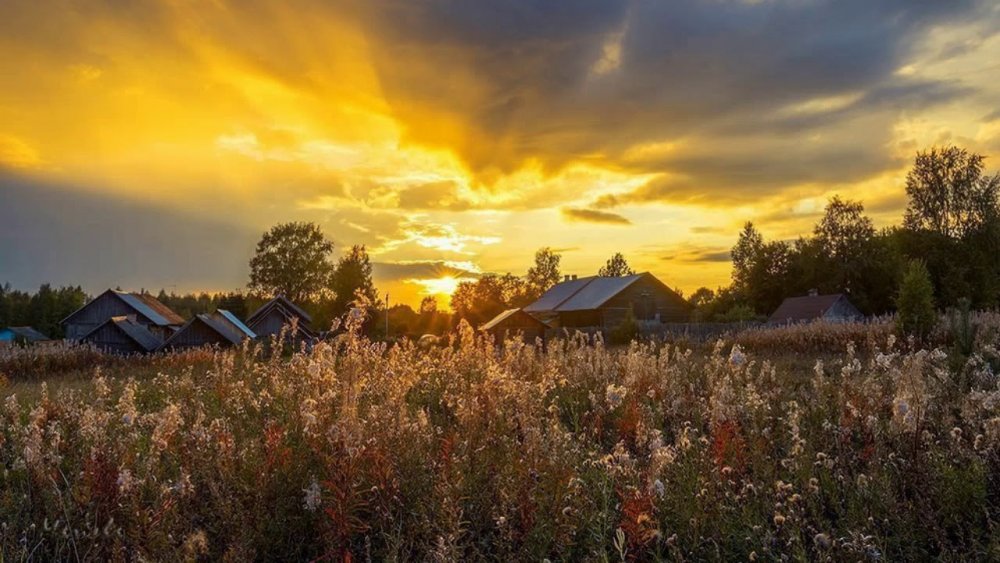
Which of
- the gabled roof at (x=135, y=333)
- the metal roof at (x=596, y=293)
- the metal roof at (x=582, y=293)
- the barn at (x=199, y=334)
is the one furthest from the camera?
the metal roof at (x=582, y=293)

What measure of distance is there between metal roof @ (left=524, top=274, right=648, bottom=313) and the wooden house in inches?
1270

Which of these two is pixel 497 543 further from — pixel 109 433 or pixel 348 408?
pixel 109 433

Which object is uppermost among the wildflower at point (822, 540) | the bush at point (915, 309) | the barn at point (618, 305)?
the barn at point (618, 305)

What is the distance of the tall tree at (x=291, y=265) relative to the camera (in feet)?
281

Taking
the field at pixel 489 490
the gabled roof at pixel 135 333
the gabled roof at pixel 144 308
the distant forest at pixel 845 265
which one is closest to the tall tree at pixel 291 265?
the distant forest at pixel 845 265

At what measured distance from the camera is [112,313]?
58.5 metres

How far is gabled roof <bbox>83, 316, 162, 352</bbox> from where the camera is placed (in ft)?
134

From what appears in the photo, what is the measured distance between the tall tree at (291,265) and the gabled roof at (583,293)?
30252 millimetres

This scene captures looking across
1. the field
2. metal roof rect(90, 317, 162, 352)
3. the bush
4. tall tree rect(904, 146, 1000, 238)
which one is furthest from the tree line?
the field

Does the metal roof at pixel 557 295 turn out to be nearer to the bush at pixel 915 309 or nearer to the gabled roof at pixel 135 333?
the gabled roof at pixel 135 333

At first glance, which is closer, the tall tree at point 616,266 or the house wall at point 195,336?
the house wall at point 195,336

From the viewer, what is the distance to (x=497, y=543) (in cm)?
411

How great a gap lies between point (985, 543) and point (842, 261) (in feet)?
212

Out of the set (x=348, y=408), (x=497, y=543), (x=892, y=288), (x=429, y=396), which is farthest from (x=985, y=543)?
(x=892, y=288)
